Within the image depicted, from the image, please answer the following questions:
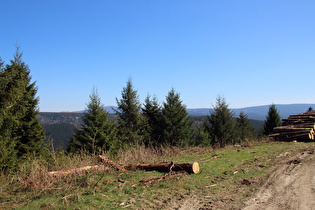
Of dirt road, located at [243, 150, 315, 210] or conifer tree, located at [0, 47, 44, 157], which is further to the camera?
conifer tree, located at [0, 47, 44, 157]

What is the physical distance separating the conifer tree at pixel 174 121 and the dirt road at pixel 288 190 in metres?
21.2

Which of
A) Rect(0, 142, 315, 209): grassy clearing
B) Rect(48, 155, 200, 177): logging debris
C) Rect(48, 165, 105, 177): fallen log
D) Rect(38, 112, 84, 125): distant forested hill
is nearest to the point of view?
Rect(0, 142, 315, 209): grassy clearing

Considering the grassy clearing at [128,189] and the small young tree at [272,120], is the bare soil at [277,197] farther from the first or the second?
the small young tree at [272,120]

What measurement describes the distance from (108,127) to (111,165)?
15.8 meters

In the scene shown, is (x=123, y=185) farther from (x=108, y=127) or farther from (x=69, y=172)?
(x=108, y=127)

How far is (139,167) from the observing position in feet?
22.9

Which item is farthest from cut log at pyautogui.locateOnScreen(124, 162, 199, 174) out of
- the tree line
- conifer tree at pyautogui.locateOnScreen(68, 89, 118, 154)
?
conifer tree at pyautogui.locateOnScreen(68, 89, 118, 154)

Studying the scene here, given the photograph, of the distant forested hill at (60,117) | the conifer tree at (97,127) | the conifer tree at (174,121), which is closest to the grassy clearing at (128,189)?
the conifer tree at (97,127)

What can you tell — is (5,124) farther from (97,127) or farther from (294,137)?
(294,137)

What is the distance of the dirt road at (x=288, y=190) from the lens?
3.79 m

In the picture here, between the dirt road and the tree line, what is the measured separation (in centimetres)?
657

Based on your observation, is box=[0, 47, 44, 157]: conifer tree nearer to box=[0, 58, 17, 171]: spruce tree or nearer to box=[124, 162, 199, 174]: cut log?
box=[0, 58, 17, 171]: spruce tree

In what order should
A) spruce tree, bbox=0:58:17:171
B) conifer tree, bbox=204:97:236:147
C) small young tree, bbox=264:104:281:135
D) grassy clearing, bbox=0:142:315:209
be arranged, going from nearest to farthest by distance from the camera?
grassy clearing, bbox=0:142:315:209, spruce tree, bbox=0:58:17:171, conifer tree, bbox=204:97:236:147, small young tree, bbox=264:104:281:135

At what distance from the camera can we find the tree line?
1252 centimetres
